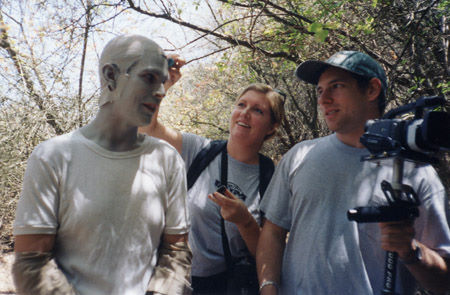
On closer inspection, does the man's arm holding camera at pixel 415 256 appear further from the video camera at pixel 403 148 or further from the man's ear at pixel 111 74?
the man's ear at pixel 111 74

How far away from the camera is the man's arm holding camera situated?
1453 millimetres

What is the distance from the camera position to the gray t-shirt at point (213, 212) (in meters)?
2.25

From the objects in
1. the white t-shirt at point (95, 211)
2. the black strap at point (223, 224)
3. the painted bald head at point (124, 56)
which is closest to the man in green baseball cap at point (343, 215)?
the black strap at point (223, 224)

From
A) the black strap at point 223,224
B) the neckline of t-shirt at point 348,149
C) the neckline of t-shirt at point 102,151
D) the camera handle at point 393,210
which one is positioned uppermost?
the neckline of t-shirt at point 348,149

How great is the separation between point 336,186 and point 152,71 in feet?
3.76

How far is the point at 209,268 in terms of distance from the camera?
224 cm

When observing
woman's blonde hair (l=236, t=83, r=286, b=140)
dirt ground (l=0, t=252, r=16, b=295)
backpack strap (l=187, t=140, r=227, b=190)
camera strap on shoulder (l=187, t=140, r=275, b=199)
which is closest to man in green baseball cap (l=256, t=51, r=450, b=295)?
camera strap on shoulder (l=187, t=140, r=275, b=199)

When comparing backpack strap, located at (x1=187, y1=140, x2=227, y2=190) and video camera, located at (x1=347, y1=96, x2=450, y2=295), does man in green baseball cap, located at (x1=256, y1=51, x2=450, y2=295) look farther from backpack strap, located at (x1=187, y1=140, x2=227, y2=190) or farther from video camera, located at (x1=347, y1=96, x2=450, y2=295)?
backpack strap, located at (x1=187, y1=140, x2=227, y2=190)

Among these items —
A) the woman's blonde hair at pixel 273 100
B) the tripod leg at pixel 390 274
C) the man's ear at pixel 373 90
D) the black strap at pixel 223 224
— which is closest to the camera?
the tripod leg at pixel 390 274

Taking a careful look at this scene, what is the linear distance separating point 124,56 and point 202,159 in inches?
46.9

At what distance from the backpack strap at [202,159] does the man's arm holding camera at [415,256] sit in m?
1.35

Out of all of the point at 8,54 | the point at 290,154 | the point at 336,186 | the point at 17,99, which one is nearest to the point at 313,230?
the point at 336,186

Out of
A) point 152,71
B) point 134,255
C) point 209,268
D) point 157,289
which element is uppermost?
point 152,71

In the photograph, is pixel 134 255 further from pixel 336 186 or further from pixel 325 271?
pixel 336 186
